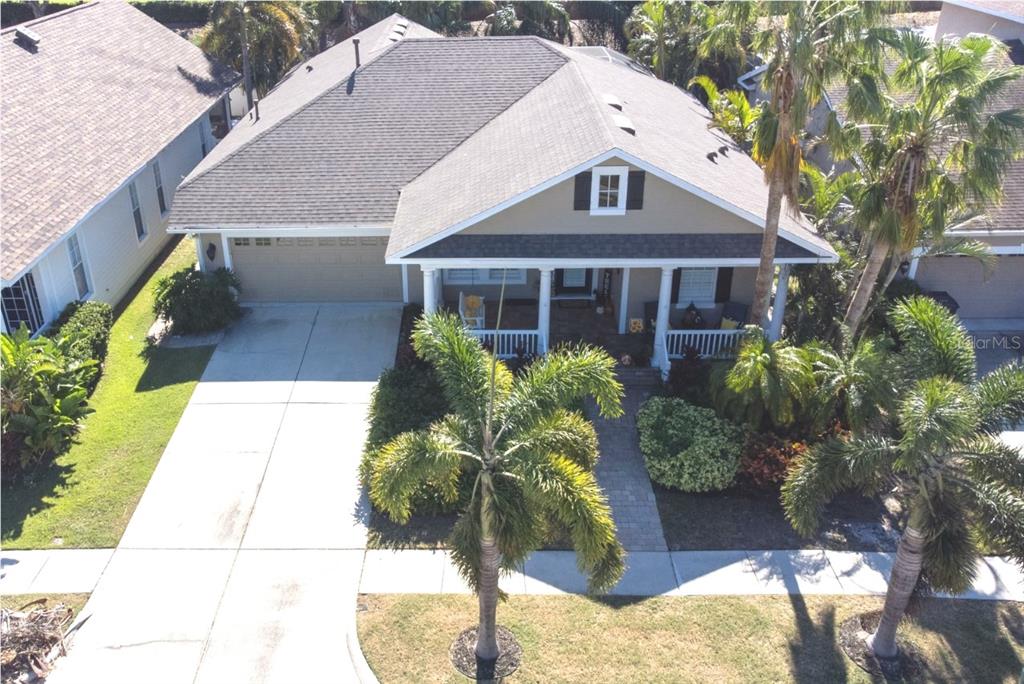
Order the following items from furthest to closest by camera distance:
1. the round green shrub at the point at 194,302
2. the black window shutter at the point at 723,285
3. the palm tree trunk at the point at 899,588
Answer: the round green shrub at the point at 194,302 < the black window shutter at the point at 723,285 < the palm tree trunk at the point at 899,588

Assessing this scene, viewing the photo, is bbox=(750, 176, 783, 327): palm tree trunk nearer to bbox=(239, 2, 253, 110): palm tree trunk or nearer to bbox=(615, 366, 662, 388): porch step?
bbox=(615, 366, 662, 388): porch step

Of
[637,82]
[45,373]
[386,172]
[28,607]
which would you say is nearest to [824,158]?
[637,82]

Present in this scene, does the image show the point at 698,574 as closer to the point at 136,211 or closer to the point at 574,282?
the point at 574,282

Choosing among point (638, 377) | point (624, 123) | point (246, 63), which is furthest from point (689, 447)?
point (246, 63)

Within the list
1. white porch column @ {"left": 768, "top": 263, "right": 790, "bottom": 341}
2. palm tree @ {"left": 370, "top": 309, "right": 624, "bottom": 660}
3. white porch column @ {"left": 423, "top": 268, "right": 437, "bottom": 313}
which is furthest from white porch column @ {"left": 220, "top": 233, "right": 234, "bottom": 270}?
white porch column @ {"left": 768, "top": 263, "right": 790, "bottom": 341}

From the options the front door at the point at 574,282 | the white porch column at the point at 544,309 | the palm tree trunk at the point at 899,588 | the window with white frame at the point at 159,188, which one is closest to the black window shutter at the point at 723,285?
the front door at the point at 574,282

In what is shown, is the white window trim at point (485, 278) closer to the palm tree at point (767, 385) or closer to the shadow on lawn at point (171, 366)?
the shadow on lawn at point (171, 366)
